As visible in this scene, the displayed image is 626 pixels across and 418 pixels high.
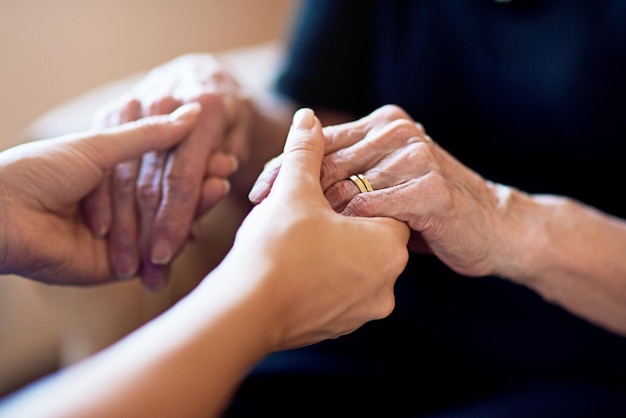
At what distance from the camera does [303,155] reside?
2.18 feet

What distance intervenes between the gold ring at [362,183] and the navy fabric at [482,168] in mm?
381

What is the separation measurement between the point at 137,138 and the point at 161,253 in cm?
18

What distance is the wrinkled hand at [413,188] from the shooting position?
27.4 inches

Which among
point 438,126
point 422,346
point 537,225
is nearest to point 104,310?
point 422,346

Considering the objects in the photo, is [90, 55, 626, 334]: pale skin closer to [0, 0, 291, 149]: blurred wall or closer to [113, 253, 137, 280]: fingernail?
[113, 253, 137, 280]: fingernail

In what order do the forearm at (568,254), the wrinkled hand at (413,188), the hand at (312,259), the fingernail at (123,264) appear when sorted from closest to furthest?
the hand at (312,259)
the wrinkled hand at (413,188)
the forearm at (568,254)
the fingernail at (123,264)

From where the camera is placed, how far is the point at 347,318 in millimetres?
606

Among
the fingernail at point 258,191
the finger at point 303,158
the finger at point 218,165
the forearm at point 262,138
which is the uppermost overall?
the finger at point 303,158

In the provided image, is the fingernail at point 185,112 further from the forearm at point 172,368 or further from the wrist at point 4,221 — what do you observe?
the forearm at point 172,368

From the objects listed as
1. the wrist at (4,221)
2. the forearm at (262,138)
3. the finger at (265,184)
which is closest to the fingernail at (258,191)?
the finger at (265,184)

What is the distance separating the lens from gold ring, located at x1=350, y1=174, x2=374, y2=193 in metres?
0.71

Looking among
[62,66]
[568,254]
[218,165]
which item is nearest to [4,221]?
[218,165]

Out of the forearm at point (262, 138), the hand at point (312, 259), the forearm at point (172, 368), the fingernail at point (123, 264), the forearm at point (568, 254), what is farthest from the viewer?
→ the forearm at point (262, 138)

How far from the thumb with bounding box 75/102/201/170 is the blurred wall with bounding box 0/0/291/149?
1.10 m
